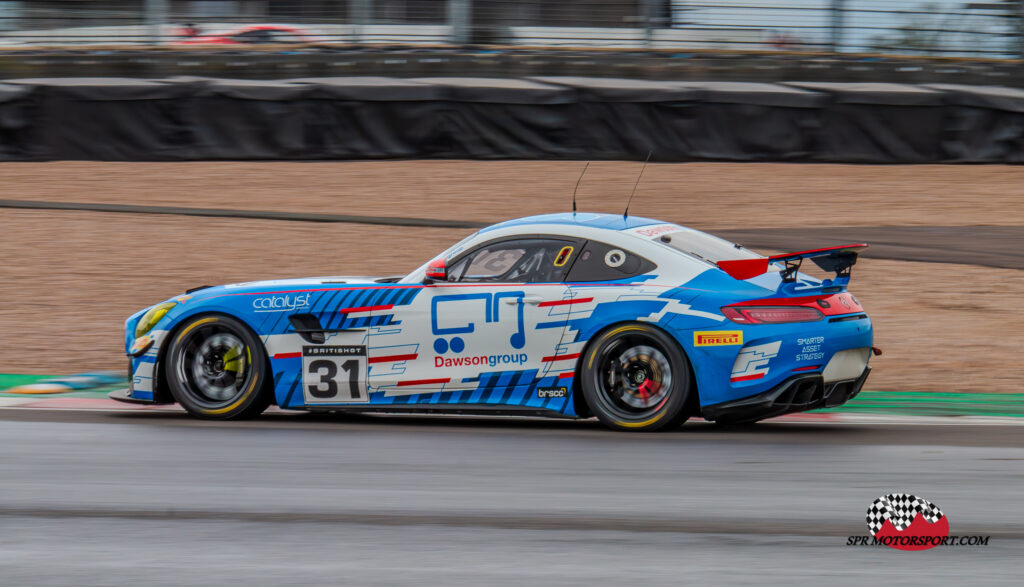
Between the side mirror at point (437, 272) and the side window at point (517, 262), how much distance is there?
0.08 metres

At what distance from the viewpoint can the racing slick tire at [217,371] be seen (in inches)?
324

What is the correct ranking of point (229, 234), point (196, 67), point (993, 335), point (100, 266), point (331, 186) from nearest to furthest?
1. point (993, 335)
2. point (100, 266)
3. point (229, 234)
4. point (331, 186)
5. point (196, 67)

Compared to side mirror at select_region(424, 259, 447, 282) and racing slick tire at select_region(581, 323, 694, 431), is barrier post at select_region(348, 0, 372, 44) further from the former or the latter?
racing slick tire at select_region(581, 323, 694, 431)

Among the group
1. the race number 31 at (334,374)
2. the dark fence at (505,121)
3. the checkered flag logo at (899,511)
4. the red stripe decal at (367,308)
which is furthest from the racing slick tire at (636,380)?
the dark fence at (505,121)

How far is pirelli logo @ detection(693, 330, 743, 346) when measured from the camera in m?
7.41

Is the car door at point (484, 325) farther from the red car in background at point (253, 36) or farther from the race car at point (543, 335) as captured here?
the red car in background at point (253, 36)

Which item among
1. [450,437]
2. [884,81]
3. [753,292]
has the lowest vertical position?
[450,437]

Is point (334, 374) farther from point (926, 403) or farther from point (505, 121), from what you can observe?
point (505, 121)

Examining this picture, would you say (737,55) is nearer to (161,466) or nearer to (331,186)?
(331,186)

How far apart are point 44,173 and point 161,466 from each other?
504 inches

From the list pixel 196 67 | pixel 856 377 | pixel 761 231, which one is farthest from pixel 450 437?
pixel 196 67

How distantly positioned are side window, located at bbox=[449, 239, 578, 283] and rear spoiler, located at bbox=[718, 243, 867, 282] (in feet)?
3.00

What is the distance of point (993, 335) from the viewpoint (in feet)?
37.0

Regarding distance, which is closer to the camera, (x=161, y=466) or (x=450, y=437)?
(x=161, y=466)
